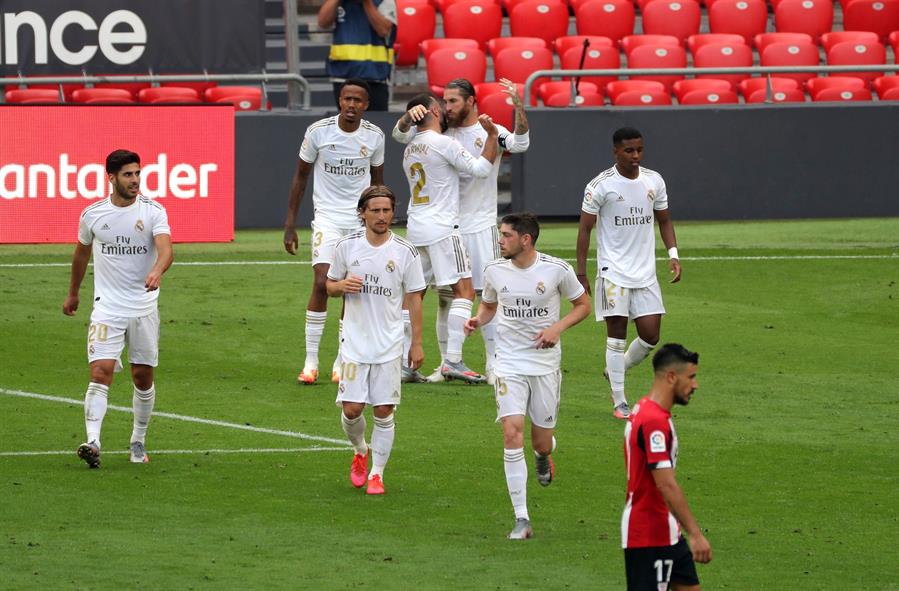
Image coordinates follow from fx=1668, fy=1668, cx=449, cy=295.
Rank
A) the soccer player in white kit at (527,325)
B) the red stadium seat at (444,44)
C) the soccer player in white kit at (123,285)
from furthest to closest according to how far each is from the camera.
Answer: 1. the red stadium seat at (444,44)
2. the soccer player in white kit at (123,285)
3. the soccer player in white kit at (527,325)

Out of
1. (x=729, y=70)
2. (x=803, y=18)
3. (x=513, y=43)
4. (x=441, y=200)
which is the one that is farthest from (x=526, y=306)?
(x=803, y=18)

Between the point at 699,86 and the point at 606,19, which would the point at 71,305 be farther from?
the point at 606,19

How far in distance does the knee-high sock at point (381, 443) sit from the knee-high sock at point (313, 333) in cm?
364

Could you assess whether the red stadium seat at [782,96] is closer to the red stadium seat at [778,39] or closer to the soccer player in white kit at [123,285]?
the red stadium seat at [778,39]

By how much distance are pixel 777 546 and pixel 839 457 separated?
2.59 meters

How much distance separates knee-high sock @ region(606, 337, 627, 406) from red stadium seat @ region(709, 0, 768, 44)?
14.4m

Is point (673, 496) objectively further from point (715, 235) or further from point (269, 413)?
point (715, 235)

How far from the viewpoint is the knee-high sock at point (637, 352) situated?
13.0 meters

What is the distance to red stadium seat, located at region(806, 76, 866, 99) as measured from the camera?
78.6 ft

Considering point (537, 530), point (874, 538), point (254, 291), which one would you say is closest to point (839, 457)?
point (874, 538)

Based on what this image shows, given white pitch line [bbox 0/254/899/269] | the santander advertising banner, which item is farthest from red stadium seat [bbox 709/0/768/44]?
the santander advertising banner

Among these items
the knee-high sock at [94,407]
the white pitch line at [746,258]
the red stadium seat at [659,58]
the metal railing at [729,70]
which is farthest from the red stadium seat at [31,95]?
the knee-high sock at [94,407]

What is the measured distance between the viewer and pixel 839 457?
11719 millimetres

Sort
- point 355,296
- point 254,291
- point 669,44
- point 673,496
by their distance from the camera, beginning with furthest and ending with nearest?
point 669,44, point 254,291, point 355,296, point 673,496
